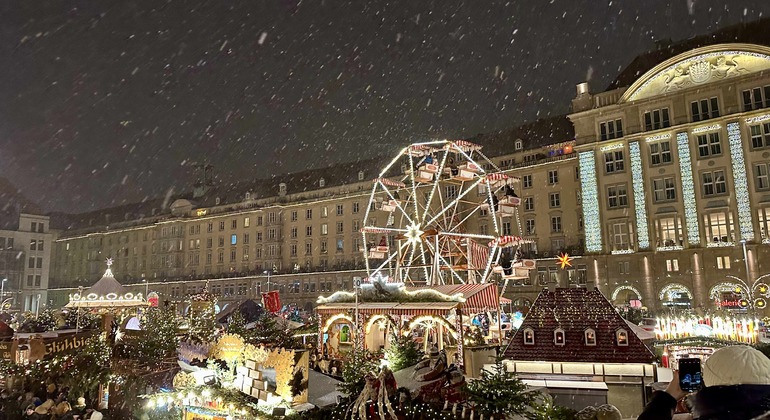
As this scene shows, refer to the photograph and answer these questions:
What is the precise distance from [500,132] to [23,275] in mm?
76414

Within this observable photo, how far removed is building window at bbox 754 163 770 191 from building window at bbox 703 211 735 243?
269 centimetres

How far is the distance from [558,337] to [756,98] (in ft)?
117

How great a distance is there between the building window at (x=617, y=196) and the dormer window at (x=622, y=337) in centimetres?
3386

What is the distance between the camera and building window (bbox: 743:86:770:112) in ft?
125

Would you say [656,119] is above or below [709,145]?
above

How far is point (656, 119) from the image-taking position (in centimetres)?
4262

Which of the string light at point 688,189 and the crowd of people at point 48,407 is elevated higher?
the string light at point 688,189

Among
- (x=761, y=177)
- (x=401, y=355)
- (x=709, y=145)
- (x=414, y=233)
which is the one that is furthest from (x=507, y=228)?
(x=401, y=355)

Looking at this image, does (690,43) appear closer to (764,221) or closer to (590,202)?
(590,202)

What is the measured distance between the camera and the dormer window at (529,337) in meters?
13.5

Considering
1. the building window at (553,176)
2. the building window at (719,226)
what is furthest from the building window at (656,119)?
the building window at (553,176)

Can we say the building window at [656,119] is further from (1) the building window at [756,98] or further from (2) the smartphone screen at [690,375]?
(2) the smartphone screen at [690,375]

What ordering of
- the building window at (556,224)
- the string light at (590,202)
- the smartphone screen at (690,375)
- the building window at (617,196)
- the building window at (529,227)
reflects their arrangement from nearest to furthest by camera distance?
the smartphone screen at (690,375) < the building window at (617,196) < the string light at (590,202) < the building window at (556,224) < the building window at (529,227)

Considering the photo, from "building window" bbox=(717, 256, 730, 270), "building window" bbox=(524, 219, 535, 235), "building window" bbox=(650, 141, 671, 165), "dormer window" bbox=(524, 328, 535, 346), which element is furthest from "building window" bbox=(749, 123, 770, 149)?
"dormer window" bbox=(524, 328, 535, 346)
